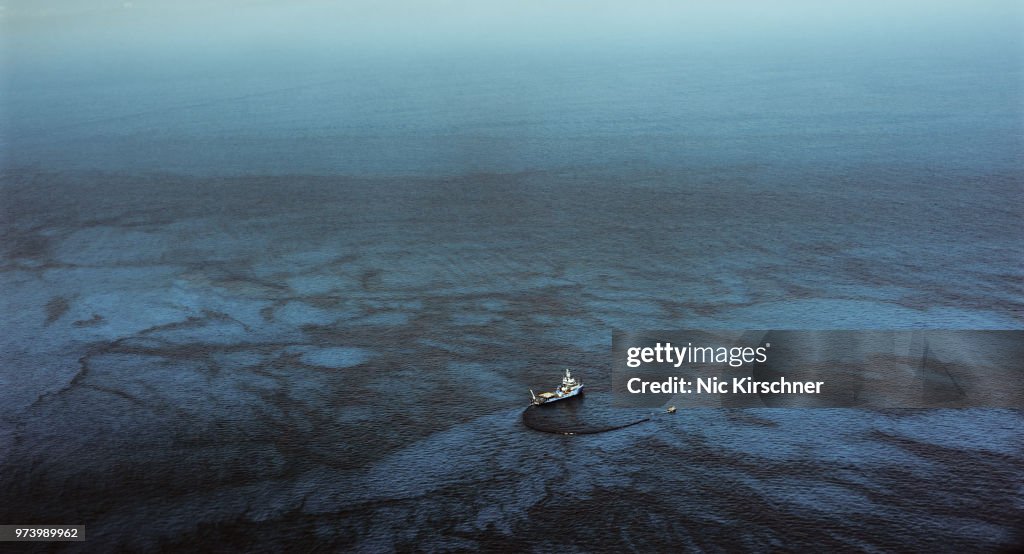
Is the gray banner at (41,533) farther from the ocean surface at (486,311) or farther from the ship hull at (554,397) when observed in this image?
the ship hull at (554,397)

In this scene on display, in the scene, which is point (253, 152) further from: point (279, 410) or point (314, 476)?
point (314, 476)

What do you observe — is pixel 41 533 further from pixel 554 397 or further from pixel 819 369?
pixel 819 369

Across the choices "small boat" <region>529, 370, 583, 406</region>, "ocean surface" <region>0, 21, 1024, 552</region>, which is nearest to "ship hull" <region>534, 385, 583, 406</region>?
"small boat" <region>529, 370, 583, 406</region>

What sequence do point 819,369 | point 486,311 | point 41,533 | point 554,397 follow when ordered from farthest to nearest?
point 486,311 < point 819,369 < point 554,397 < point 41,533

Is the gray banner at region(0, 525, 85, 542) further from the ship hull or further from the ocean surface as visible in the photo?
the ship hull

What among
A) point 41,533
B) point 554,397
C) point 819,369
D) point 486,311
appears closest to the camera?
point 41,533

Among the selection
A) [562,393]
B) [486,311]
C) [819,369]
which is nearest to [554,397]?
[562,393]

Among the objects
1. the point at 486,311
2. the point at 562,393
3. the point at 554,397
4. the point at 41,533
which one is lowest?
the point at 41,533
